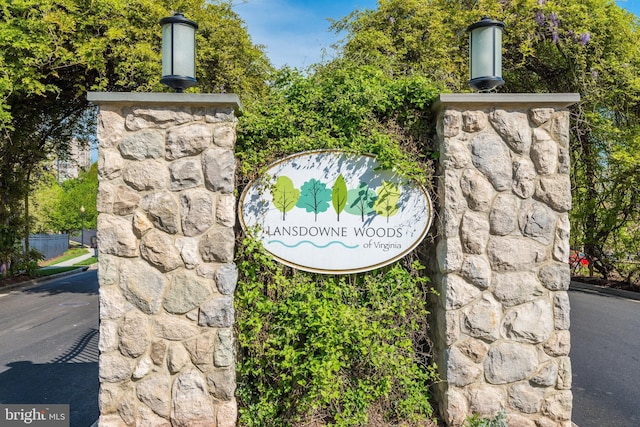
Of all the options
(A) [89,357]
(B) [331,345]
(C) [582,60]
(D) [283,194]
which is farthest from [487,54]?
(C) [582,60]

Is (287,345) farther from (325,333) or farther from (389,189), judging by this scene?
(389,189)

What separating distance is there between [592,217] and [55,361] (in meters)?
11.7

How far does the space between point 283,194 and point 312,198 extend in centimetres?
23

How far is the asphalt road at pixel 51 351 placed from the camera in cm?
418

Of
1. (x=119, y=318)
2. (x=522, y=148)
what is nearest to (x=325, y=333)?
(x=119, y=318)

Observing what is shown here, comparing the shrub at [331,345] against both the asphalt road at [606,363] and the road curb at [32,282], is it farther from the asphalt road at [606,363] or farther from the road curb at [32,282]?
the road curb at [32,282]

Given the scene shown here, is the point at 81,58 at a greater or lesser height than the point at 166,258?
greater

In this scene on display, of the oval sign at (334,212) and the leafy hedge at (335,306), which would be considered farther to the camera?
the oval sign at (334,212)

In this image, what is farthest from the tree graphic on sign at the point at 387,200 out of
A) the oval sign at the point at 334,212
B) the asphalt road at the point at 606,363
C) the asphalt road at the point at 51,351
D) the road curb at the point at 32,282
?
the road curb at the point at 32,282

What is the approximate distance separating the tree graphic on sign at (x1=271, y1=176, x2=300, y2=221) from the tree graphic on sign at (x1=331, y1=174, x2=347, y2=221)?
0.99ft

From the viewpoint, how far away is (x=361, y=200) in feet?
10.5

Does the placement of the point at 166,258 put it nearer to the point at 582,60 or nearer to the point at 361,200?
the point at 361,200

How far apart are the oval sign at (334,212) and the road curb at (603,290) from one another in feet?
28.9

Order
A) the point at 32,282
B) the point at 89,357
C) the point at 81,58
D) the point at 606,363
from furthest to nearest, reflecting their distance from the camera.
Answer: the point at 32,282 < the point at 81,58 < the point at 89,357 < the point at 606,363
